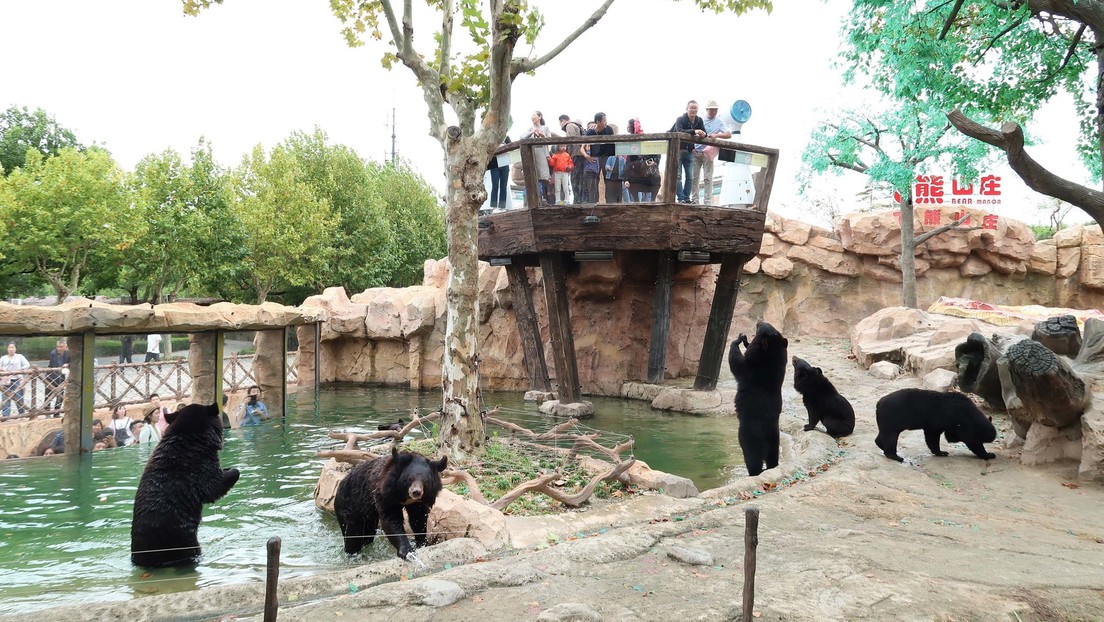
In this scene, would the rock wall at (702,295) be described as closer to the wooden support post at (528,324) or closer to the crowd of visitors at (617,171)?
the wooden support post at (528,324)

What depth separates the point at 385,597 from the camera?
3834mm

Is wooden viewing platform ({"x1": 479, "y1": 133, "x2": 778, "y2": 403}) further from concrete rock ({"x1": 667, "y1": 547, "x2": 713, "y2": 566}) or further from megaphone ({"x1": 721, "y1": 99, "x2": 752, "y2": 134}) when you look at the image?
concrete rock ({"x1": 667, "y1": 547, "x2": 713, "y2": 566})

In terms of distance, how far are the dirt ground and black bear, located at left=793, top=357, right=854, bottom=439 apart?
2.56 meters

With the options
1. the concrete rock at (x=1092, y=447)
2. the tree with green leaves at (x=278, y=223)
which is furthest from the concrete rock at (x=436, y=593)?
the tree with green leaves at (x=278, y=223)

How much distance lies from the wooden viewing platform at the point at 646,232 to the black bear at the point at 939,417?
6.47 metres

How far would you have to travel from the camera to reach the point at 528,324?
15898mm

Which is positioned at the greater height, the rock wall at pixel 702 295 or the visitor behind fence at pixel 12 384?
the rock wall at pixel 702 295

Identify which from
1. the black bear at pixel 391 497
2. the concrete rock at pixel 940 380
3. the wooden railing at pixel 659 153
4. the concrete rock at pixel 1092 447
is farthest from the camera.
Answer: the wooden railing at pixel 659 153

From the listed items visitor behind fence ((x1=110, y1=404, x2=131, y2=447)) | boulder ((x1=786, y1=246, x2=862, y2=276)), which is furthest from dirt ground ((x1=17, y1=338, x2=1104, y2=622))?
boulder ((x1=786, y1=246, x2=862, y2=276))

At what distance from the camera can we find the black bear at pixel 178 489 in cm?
552

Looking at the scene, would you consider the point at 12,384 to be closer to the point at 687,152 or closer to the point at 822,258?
the point at 687,152

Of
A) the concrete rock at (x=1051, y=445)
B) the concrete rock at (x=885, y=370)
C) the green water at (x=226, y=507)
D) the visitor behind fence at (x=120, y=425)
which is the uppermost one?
the concrete rock at (x=885, y=370)

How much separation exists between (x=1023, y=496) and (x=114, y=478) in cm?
1056

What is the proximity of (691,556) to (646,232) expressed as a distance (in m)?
9.78
